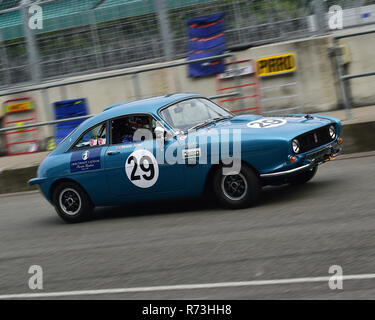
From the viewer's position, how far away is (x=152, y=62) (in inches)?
595

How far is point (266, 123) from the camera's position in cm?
828

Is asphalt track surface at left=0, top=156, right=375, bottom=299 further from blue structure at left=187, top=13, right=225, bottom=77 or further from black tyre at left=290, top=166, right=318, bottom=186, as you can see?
blue structure at left=187, top=13, right=225, bottom=77

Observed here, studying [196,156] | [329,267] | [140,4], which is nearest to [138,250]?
[196,156]

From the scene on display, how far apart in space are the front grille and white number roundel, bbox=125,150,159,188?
5.80ft

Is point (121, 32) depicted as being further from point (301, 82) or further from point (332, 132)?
point (332, 132)

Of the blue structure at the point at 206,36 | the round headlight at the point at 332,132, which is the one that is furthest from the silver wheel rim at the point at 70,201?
the blue structure at the point at 206,36

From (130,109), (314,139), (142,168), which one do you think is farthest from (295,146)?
(130,109)

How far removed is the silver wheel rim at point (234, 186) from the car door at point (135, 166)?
1.78 ft

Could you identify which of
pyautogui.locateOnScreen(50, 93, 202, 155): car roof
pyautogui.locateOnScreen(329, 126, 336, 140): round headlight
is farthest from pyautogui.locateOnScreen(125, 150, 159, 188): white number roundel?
pyautogui.locateOnScreen(329, 126, 336, 140): round headlight

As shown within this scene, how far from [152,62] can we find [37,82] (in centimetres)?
269

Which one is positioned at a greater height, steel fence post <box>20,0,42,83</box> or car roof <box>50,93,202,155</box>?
steel fence post <box>20,0,42,83</box>

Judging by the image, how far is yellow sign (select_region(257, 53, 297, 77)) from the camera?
14508mm

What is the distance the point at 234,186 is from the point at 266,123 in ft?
2.89

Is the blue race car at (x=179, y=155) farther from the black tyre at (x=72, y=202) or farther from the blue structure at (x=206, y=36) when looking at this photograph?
the blue structure at (x=206, y=36)
